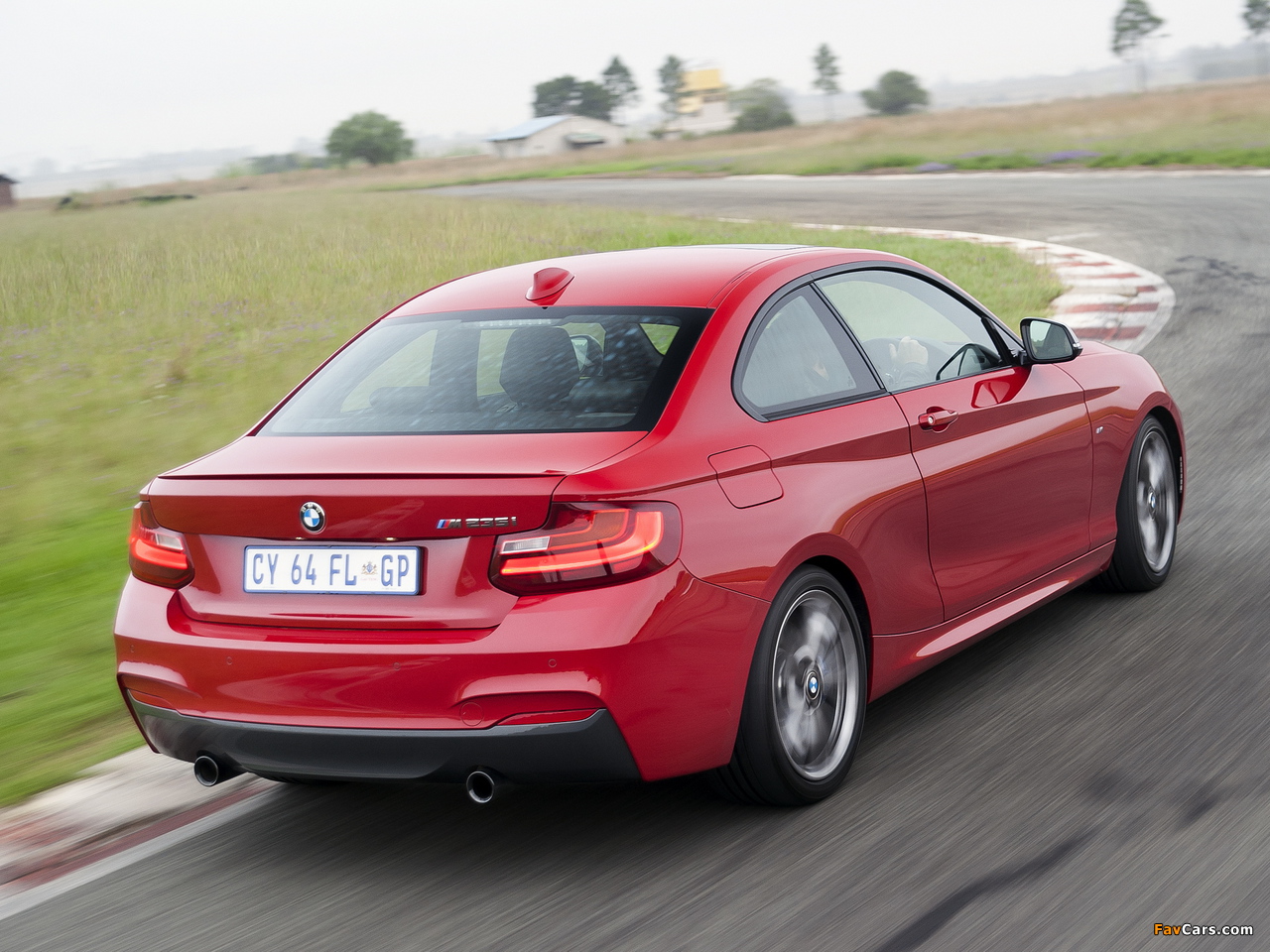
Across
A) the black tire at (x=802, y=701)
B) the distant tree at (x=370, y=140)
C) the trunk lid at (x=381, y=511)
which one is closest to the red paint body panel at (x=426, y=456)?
the trunk lid at (x=381, y=511)

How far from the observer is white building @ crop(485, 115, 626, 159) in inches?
5438

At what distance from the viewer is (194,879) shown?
12.0 feet

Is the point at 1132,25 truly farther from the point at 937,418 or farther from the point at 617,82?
the point at 937,418

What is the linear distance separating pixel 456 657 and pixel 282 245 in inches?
806

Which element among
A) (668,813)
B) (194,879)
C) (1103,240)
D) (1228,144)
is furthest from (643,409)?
(1228,144)

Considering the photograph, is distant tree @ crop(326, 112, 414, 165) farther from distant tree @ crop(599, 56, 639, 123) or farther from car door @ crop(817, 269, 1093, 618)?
car door @ crop(817, 269, 1093, 618)

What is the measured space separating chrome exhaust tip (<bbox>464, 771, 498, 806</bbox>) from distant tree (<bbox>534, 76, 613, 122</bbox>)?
162 m

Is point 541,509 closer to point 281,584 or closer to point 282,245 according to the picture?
point 281,584

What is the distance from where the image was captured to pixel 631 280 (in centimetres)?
423

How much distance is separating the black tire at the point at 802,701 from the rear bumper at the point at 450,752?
442 millimetres

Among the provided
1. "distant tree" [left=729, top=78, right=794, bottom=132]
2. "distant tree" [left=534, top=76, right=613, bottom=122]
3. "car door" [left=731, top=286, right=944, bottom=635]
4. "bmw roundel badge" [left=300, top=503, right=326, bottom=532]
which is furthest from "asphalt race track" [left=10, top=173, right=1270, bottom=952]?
Answer: "distant tree" [left=534, top=76, right=613, bottom=122]

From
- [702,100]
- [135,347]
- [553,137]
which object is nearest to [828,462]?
[135,347]

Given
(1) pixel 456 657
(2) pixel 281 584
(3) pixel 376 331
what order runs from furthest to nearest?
(3) pixel 376 331 → (2) pixel 281 584 → (1) pixel 456 657

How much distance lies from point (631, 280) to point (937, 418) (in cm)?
104
